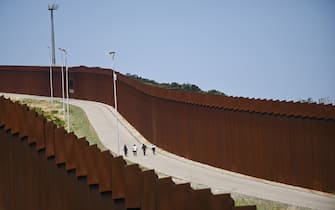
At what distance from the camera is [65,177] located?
456 inches

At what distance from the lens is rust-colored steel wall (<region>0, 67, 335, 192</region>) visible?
2638 centimetres

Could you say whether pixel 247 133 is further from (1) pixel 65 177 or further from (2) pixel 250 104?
(1) pixel 65 177

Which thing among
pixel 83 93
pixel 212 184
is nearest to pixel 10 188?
pixel 212 184

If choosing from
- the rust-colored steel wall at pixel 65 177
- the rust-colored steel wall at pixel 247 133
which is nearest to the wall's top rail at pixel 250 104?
the rust-colored steel wall at pixel 247 133

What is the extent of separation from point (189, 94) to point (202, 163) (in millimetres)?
4426

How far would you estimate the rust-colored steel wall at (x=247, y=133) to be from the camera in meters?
26.4

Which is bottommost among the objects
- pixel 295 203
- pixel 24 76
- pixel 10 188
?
pixel 295 203

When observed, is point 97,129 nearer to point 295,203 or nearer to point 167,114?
point 167,114

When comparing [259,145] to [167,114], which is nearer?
[259,145]

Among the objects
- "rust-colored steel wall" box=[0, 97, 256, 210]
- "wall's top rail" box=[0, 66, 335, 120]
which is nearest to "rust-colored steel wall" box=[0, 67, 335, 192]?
"wall's top rail" box=[0, 66, 335, 120]

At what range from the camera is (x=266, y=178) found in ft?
96.5

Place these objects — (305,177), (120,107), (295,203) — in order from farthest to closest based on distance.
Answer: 1. (120,107)
2. (305,177)
3. (295,203)

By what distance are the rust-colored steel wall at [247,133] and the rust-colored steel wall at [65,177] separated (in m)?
16.4

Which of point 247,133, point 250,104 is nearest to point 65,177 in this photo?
point 250,104
